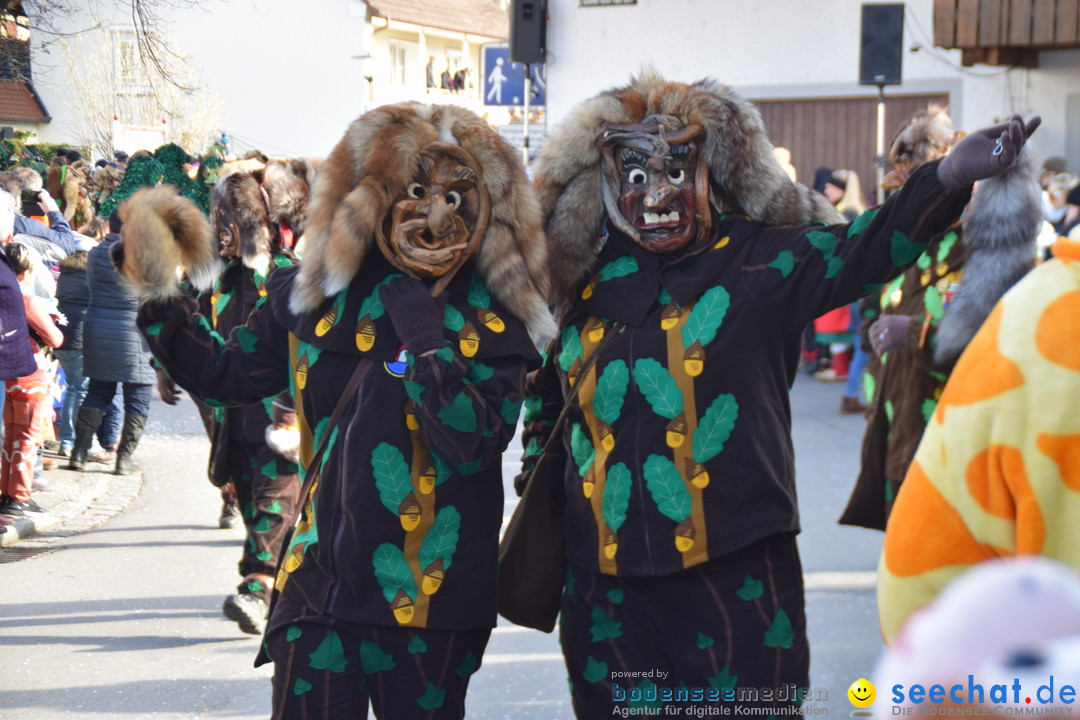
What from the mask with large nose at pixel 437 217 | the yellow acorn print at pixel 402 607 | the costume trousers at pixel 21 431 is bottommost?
the costume trousers at pixel 21 431

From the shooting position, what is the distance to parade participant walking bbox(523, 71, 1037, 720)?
2650mm

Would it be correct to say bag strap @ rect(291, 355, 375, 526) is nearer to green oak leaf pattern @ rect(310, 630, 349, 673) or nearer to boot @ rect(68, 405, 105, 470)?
green oak leaf pattern @ rect(310, 630, 349, 673)

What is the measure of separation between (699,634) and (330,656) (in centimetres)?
84

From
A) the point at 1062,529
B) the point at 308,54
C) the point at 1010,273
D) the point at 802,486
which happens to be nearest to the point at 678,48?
the point at 308,54

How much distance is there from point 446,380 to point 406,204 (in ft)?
1.58

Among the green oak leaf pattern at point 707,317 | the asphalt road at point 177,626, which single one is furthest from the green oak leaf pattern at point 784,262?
the asphalt road at point 177,626

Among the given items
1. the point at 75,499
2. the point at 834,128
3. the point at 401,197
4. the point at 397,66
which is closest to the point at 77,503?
the point at 75,499

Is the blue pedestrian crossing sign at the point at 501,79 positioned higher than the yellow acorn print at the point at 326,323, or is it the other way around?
the blue pedestrian crossing sign at the point at 501,79

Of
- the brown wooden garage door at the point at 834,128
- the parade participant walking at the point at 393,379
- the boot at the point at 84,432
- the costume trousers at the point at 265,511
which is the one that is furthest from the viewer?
the brown wooden garage door at the point at 834,128

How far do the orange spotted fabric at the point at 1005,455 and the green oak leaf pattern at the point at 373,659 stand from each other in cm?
150

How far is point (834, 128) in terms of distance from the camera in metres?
16.9

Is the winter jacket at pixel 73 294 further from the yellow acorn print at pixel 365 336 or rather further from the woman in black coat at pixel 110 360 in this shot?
the yellow acorn print at pixel 365 336

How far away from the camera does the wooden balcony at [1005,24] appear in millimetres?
13023

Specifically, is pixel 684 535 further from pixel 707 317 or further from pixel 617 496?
pixel 707 317
